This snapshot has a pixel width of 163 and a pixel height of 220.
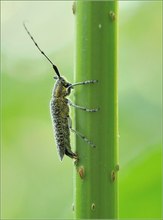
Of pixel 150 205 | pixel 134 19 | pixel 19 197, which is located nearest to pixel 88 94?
pixel 150 205

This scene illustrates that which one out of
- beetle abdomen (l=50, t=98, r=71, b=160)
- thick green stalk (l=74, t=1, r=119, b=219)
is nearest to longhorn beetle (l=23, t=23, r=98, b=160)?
beetle abdomen (l=50, t=98, r=71, b=160)

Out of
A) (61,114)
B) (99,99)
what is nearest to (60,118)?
(61,114)

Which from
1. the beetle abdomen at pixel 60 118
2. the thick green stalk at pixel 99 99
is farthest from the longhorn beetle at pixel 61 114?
the thick green stalk at pixel 99 99

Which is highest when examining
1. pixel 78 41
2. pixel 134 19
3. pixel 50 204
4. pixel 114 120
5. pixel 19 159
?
→ pixel 134 19

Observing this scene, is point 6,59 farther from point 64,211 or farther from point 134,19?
point 64,211

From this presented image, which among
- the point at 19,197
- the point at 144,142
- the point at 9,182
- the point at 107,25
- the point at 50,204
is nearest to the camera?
the point at 107,25

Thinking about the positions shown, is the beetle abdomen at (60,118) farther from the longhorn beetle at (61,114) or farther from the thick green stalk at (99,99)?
the thick green stalk at (99,99)

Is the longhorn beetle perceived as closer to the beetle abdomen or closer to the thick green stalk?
the beetle abdomen

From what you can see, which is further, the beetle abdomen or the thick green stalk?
the beetle abdomen
